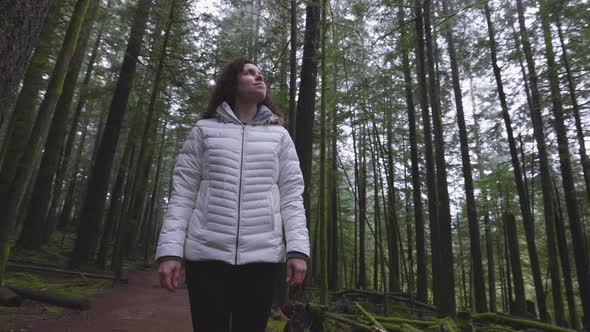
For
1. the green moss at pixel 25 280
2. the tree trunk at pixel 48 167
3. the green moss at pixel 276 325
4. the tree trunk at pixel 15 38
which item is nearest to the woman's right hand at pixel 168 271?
the tree trunk at pixel 15 38

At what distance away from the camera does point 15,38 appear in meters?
1.75

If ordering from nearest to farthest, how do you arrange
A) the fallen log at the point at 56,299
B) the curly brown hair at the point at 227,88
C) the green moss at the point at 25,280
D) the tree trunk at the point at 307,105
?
the curly brown hair at the point at 227,88
the fallen log at the point at 56,299
the green moss at the point at 25,280
the tree trunk at the point at 307,105

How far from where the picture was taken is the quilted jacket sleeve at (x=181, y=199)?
4.48 feet

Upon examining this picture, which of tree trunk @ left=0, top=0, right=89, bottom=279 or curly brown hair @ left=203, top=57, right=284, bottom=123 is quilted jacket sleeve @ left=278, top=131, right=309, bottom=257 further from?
tree trunk @ left=0, top=0, right=89, bottom=279

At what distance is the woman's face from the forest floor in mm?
3390

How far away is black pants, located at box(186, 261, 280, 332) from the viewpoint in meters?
1.34

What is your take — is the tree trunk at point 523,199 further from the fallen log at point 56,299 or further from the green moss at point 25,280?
the green moss at point 25,280

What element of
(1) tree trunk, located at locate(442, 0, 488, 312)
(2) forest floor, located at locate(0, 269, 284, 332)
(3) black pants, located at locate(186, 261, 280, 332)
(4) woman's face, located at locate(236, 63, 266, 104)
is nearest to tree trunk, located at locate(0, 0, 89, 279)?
(2) forest floor, located at locate(0, 269, 284, 332)

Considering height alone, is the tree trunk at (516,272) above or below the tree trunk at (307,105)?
below

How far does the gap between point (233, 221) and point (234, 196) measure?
0.39 feet

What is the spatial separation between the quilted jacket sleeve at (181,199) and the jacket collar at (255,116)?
0.15 m

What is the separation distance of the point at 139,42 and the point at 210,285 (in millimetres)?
8329

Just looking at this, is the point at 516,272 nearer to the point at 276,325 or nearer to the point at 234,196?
the point at 276,325

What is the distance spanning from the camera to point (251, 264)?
4.61ft
